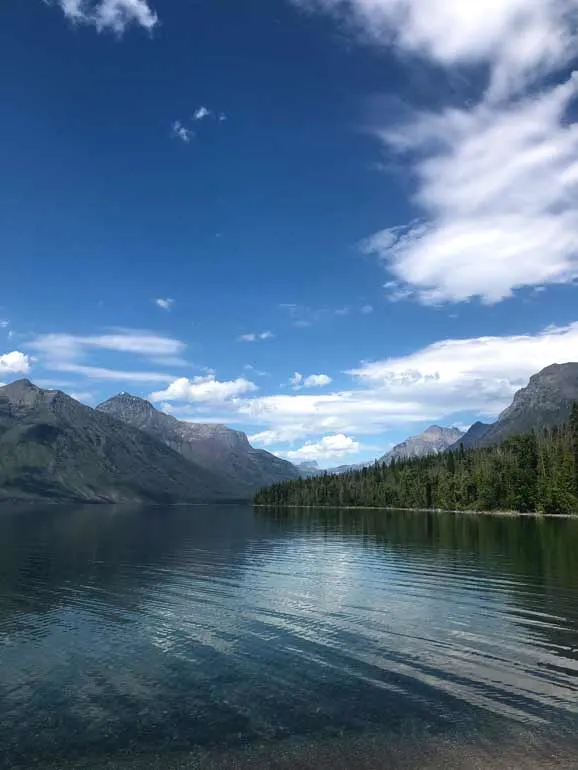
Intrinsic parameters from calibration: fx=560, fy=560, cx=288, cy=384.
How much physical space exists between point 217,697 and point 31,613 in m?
29.8

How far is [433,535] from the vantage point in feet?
455

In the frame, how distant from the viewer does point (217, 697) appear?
30016 mm

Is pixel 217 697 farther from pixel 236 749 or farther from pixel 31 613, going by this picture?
pixel 31 613

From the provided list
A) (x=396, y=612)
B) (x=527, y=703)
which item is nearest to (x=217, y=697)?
(x=527, y=703)

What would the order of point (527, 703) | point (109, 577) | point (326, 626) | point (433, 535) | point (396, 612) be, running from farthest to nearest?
point (433, 535), point (109, 577), point (396, 612), point (326, 626), point (527, 703)

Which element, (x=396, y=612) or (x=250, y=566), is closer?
(x=396, y=612)

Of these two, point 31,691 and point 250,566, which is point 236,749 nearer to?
point 31,691

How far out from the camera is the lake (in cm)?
2397

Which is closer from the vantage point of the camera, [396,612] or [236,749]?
[236,749]

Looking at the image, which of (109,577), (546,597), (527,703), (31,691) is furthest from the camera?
(109,577)

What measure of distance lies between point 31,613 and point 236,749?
35.6 m

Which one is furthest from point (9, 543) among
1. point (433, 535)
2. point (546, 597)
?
point (546, 597)

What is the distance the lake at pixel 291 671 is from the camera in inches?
944

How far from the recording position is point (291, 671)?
113ft
